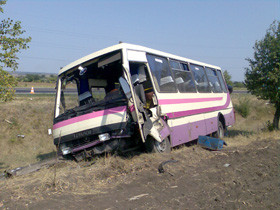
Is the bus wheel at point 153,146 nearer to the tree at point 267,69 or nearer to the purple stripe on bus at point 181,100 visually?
the purple stripe on bus at point 181,100

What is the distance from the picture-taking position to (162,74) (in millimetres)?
8594

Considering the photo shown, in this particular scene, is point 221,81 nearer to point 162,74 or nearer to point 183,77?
point 183,77

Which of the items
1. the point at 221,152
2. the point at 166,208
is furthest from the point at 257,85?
the point at 166,208

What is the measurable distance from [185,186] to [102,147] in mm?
2311

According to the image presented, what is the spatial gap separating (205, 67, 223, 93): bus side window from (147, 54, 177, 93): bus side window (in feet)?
15.1

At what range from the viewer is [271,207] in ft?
13.9

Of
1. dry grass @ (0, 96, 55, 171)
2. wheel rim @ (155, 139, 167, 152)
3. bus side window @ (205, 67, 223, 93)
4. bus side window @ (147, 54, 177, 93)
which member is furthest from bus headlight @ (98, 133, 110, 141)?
bus side window @ (205, 67, 223, 93)

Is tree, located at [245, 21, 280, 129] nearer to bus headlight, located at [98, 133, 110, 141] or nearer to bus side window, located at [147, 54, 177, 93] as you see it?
bus side window, located at [147, 54, 177, 93]

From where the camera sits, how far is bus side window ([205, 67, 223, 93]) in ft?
43.4

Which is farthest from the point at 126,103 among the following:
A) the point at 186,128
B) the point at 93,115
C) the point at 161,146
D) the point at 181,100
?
the point at 186,128

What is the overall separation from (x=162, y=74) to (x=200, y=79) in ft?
12.3

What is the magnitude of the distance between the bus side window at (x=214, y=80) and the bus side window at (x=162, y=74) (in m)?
4.61

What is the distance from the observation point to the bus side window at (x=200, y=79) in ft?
37.4

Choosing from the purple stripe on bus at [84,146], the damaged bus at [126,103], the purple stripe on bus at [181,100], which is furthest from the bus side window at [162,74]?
the purple stripe on bus at [84,146]
